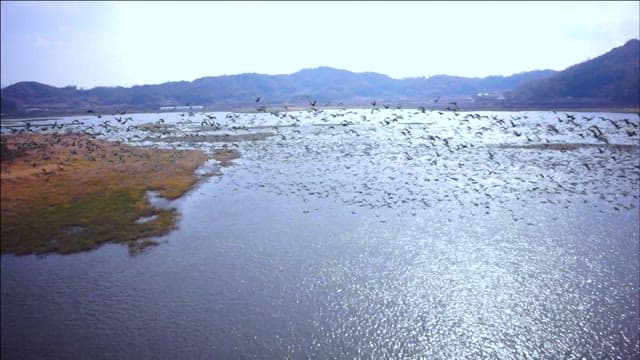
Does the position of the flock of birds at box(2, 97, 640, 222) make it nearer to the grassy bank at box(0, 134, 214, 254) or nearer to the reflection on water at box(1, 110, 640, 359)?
the reflection on water at box(1, 110, 640, 359)

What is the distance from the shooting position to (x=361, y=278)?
83.5 ft

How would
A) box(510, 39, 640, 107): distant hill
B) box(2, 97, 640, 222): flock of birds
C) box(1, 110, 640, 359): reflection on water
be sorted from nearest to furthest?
box(1, 110, 640, 359): reflection on water
box(2, 97, 640, 222): flock of birds
box(510, 39, 640, 107): distant hill

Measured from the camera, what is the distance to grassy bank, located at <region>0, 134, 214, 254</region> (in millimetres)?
31688

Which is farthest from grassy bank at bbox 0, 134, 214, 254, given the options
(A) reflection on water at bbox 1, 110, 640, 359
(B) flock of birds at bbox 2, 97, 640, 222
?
(B) flock of birds at bbox 2, 97, 640, 222

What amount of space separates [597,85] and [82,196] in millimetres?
200839

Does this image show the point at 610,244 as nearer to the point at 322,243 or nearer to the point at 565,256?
the point at 565,256

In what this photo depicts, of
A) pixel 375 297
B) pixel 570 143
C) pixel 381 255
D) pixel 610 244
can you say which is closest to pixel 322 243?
pixel 381 255

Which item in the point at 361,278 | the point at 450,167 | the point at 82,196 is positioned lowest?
the point at 361,278

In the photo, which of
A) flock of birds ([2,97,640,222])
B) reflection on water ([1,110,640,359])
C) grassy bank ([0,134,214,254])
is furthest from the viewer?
flock of birds ([2,97,640,222])

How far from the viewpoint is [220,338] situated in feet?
64.9

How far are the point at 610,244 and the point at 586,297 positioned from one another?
932 centimetres

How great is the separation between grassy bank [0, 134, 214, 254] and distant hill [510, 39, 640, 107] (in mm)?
161300

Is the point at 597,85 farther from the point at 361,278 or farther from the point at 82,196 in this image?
the point at 82,196

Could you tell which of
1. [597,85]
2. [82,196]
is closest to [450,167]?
[82,196]
